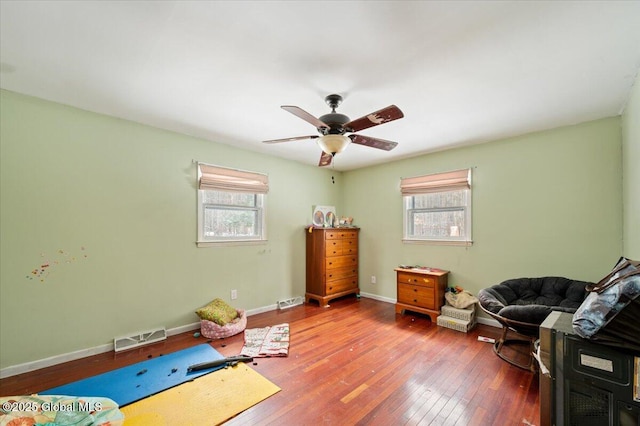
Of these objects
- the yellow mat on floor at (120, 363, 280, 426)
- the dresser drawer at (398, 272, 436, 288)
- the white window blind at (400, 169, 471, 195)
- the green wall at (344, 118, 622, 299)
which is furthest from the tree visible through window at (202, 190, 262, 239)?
the green wall at (344, 118, 622, 299)

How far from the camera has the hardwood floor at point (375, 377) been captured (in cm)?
183

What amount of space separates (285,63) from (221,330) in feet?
9.63

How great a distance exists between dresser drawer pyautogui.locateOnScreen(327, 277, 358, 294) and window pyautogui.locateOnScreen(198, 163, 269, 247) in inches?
57.2

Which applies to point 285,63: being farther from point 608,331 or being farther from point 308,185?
point 308,185

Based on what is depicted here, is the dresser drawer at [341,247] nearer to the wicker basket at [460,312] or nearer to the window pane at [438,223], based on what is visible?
the window pane at [438,223]

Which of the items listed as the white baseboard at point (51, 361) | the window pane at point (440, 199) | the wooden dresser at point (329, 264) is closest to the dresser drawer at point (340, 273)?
the wooden dresser at point (329, 264)

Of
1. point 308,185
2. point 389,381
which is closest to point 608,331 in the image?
point 389,381

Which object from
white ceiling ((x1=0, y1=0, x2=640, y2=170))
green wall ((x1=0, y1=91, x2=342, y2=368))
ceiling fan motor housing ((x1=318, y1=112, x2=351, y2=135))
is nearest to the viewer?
white ceiling ((x1=0, y1=0, x2=640, y2=170))

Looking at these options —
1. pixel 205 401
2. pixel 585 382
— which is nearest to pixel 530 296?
pixel 585 382

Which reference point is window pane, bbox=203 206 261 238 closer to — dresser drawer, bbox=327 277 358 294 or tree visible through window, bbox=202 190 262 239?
tree visible through window, bbox=202 190 262 239

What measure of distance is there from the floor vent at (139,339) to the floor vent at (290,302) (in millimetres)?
1681

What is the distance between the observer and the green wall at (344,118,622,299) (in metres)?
2.81

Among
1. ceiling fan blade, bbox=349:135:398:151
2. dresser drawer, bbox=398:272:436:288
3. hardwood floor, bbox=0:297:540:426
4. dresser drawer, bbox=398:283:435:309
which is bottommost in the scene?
hardwood floor, bbox=0:297:540:426

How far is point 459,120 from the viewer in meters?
2.89
